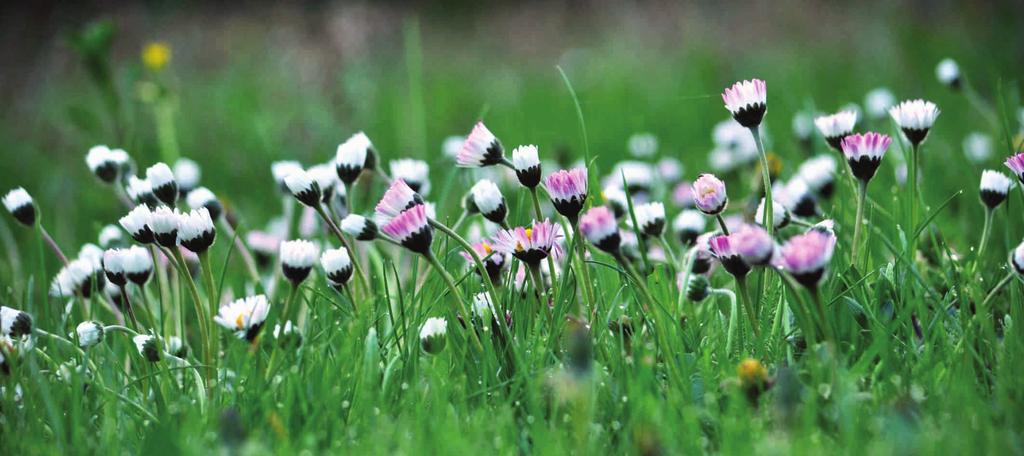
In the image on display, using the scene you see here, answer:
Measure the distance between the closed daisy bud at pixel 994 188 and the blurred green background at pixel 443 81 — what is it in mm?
593

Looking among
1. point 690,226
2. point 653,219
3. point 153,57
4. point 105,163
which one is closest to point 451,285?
point 653,219

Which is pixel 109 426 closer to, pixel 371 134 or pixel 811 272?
pixel 811 272

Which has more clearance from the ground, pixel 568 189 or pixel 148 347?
pixel 568 189

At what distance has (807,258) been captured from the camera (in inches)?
41.3

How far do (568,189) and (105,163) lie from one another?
92 cm

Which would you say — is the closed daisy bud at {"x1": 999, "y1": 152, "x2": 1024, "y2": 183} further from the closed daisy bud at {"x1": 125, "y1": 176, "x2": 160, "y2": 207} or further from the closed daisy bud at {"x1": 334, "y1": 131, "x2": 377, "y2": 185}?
the closed daisy bud at {"x1": 125, "y1": 176, "x2": 160, "y2": 207}

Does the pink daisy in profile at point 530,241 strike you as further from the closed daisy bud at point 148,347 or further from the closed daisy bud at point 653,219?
the closed daisy bud at point 148,347

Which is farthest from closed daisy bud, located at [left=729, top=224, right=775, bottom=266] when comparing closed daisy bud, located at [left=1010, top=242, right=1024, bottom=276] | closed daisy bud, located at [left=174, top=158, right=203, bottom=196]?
closed daisy bud, located at [left=174, top=158, right=203, bottom=196]

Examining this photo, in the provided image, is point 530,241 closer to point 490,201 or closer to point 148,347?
point 490,201

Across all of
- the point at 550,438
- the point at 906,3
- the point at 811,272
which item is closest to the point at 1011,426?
the point at 811,272

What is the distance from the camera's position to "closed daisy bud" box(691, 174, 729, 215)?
1.35m

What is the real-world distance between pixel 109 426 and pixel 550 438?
555 millimetres

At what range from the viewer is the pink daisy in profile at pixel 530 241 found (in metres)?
1.26

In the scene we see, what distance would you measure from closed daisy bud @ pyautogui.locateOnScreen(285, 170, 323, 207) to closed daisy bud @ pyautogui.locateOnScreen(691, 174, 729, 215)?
1.81ft
